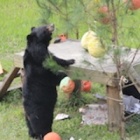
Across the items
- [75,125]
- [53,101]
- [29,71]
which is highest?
[29,71]

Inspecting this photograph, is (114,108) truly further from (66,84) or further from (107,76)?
(66,84)

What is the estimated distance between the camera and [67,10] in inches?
189

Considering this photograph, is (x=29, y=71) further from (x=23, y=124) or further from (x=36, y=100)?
(x=23, y=124)

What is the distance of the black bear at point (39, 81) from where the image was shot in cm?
509

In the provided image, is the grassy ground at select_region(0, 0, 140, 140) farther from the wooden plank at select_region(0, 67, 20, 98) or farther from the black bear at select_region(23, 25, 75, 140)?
the black bear at select_region(23, 25, 75, 140)

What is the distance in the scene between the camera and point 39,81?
17.0 feet

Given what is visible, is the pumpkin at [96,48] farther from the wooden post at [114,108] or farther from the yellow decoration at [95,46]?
the wooden post at [114,108]

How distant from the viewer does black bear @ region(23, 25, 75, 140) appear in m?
5.09

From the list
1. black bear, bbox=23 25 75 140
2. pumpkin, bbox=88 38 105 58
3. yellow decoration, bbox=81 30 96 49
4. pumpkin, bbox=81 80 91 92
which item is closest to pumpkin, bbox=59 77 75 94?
black bear, bbox=23 25 75 140

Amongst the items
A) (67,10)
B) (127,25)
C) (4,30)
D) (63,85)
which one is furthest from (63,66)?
(4,30)

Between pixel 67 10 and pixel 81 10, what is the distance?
1.64 feet

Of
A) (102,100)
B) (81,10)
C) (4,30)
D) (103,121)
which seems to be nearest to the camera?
(81,10)

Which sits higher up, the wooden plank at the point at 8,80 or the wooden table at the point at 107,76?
the wooden table at the point at 107,76

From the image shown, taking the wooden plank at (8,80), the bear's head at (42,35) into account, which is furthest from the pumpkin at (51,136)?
the wooden plank at (8,80)
